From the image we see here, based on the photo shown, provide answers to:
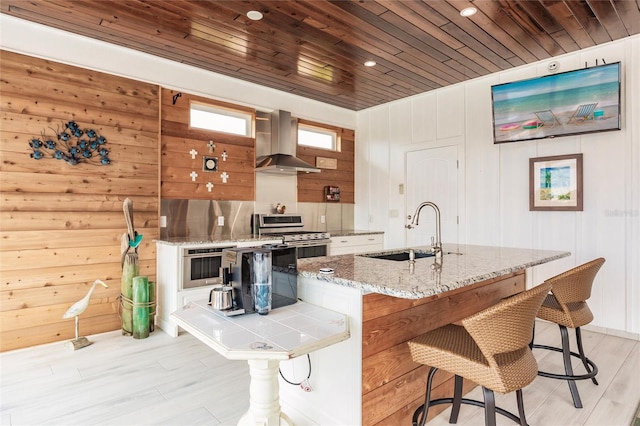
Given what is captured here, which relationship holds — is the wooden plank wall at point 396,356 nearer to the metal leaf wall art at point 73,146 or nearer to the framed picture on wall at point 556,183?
the framed picture on wall at point 556,183

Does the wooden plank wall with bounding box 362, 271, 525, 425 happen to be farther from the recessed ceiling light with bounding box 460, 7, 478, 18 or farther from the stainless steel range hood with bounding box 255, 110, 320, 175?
the stainless steel range hood with bounding box 255, 110, 320, 175

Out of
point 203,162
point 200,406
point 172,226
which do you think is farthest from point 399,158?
point 200,406

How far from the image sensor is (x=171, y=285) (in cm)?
360

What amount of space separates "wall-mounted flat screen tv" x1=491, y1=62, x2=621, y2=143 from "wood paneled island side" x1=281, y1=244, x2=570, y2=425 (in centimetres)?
236

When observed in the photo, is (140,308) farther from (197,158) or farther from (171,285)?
(197,158)

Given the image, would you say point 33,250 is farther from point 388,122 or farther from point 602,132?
point 602,132

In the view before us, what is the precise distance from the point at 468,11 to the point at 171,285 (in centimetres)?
369

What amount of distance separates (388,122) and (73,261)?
450cm

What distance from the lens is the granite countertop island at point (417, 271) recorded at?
157 cm

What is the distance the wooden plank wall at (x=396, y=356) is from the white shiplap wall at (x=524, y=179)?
2.35m

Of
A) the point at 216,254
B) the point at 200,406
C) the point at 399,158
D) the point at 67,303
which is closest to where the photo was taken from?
the point at 200,406

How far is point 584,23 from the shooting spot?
3.20 metres

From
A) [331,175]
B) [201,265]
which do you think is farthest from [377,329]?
[331,175]

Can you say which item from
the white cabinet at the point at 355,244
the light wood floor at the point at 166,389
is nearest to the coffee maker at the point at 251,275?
the light wood floor at the point at 166,389
